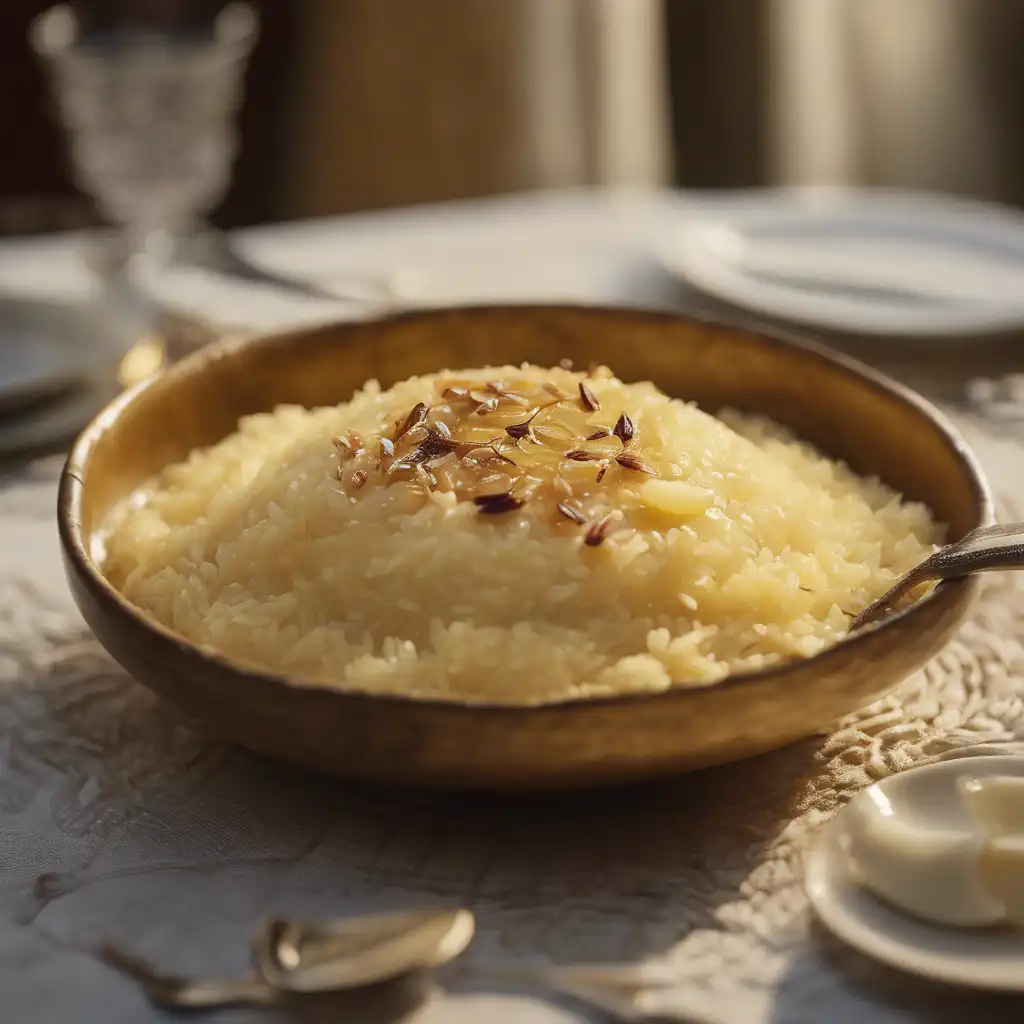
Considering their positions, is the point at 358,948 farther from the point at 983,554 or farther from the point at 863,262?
the point at 863,262

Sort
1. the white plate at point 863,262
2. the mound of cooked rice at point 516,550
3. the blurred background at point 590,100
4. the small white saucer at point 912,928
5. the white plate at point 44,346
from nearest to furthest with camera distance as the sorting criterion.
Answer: the small white saucer at point 912,928
the mound of cooked rice at point 516,550
the white plate at point 44,346
the white plate at point 863,262
the blurred background at point 590,100

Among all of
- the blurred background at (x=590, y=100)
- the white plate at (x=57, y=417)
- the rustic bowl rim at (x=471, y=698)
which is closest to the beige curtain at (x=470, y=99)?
the blurred background at (x=590, y=100)

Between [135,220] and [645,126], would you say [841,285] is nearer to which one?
[135,220]

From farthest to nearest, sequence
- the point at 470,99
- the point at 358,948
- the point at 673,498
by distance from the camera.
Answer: the point at 470,99 < the point at 673,498 < the point at 358,948

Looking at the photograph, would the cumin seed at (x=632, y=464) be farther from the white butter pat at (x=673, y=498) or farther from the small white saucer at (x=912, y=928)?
the small white saucer at (x=912, y=928)

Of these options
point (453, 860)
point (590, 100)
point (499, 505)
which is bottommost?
point (453, 860)

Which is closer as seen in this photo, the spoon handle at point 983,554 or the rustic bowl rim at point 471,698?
the rustic bowl rim at point 471,698

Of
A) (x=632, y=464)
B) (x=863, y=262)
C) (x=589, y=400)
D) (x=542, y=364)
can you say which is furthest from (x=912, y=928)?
(x=863, y=262)
